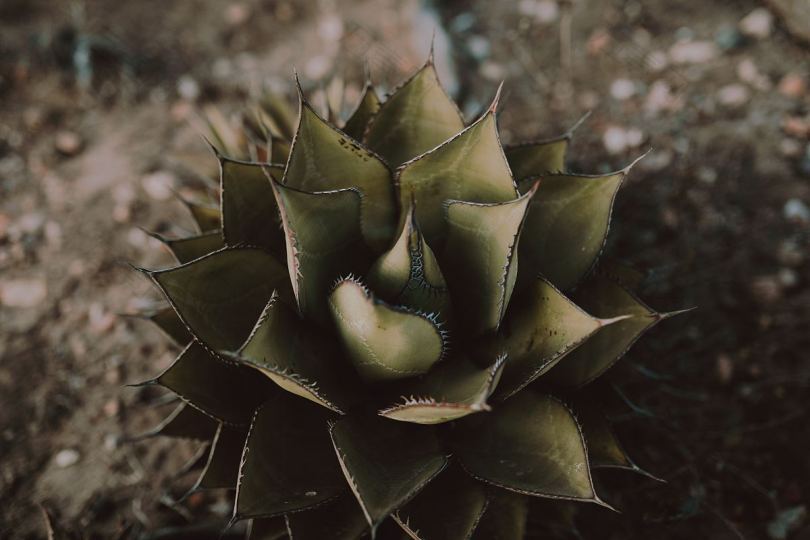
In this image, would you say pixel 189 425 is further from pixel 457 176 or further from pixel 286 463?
pixel 457 176

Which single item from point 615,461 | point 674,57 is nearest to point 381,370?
point 615,461

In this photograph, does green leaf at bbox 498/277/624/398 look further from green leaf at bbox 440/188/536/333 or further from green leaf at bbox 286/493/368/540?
green leaf at bbox 286/493/368/540

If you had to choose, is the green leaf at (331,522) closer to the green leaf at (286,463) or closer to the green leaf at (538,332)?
the green leaf at (286,463)

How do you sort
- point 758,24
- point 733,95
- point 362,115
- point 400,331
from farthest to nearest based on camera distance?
point 758,24 < point 733,95 < point 362,115 < point 400,331

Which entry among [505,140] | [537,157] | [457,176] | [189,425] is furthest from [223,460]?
[505,140]

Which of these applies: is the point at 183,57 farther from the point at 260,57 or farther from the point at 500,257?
the point at 500,257

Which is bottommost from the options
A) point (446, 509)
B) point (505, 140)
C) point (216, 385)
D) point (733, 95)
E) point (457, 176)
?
point (733, 95)

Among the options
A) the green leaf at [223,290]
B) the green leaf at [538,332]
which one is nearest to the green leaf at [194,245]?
the green leaf at [223,290]
